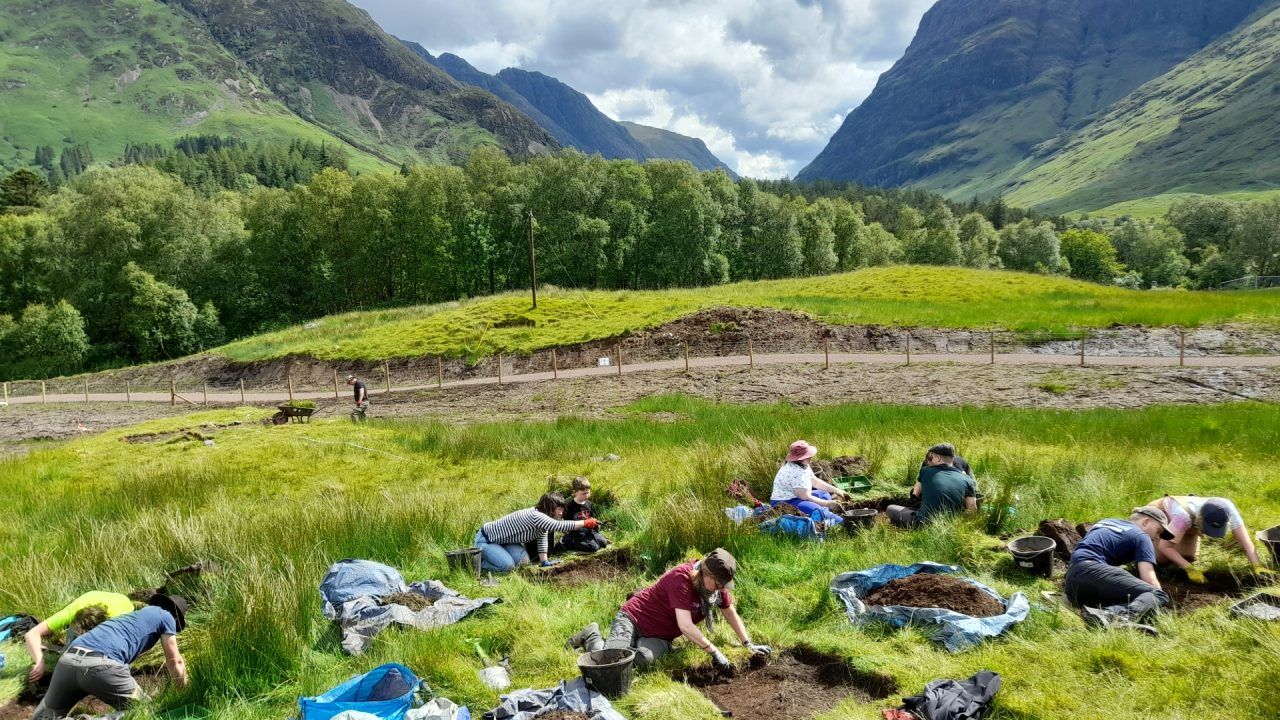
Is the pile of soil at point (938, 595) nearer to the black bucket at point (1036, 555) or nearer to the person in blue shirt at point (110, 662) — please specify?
the black bucket at point (1036, 555)

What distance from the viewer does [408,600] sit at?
718 centimetres

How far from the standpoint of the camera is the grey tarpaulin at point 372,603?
6.54 meters

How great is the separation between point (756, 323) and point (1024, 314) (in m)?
14.2

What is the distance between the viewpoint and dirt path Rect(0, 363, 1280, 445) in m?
20.4

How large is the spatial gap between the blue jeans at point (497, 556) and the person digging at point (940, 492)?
202 inches

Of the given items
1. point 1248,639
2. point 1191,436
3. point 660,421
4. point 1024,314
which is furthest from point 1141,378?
point 1248,639

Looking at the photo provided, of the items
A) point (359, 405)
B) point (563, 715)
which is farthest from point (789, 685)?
point (359, 405)

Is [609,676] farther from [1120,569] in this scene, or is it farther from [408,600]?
[1120,569]

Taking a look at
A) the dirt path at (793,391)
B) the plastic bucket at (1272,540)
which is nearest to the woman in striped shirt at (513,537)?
the plastic bucket at (1272,540)

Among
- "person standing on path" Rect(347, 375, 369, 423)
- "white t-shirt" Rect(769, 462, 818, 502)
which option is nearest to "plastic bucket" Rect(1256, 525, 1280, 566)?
"white t-shirt" Rect(769, 462, 818, 502)

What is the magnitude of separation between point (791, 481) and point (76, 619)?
27.1 feet

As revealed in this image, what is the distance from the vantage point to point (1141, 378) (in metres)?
22.4

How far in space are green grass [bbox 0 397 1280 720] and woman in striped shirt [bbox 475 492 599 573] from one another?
601 millimetres

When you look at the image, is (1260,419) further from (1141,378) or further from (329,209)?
(329,209)
